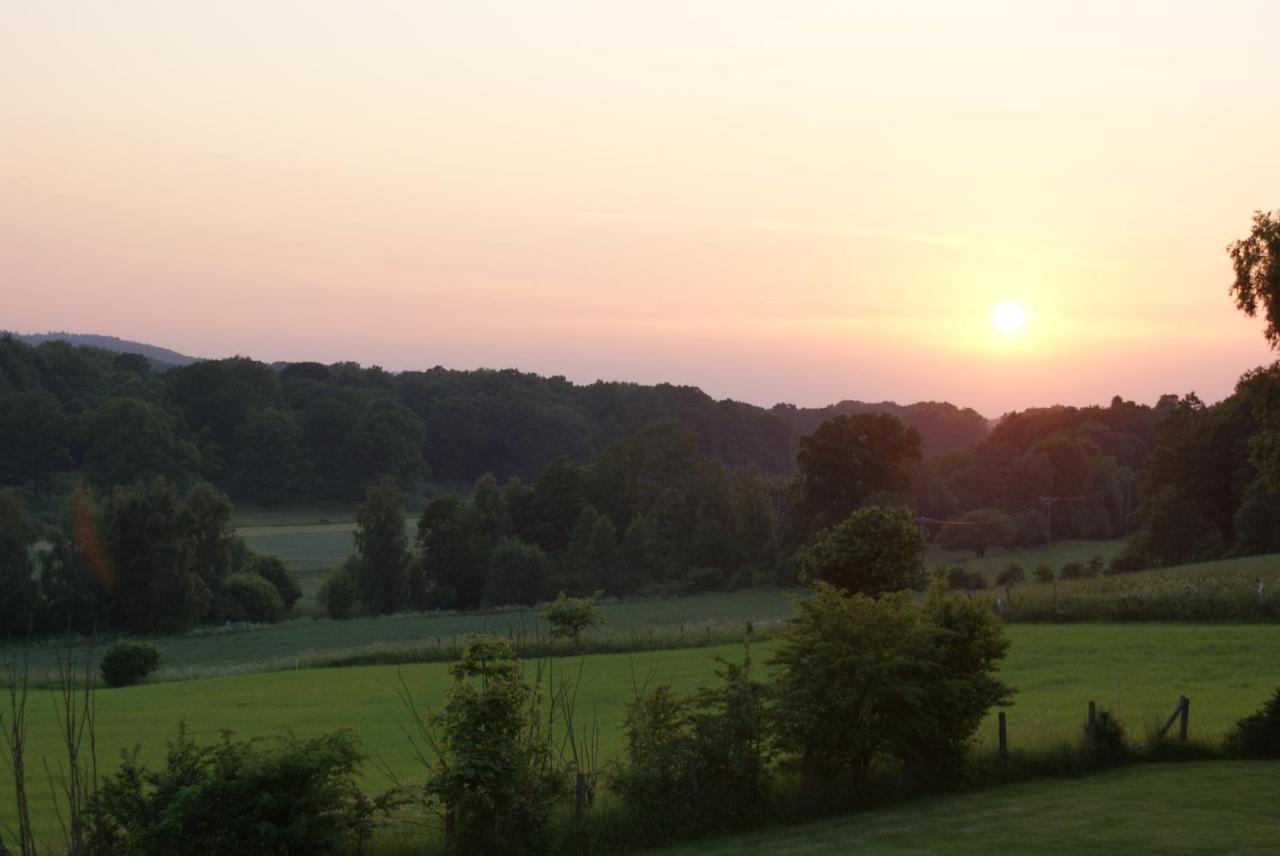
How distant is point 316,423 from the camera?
132375 mm

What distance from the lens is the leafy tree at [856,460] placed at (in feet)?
271

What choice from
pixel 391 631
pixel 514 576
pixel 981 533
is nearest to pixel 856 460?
pixel 981 533

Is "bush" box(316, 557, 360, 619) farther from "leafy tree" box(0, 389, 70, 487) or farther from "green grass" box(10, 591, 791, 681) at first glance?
"leafy tree" box(0, 389, 70, 487)

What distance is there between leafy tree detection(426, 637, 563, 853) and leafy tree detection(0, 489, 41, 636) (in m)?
60.9

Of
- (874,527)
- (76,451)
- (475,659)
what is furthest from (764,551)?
(475,659)

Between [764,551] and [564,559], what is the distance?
16.1 meters

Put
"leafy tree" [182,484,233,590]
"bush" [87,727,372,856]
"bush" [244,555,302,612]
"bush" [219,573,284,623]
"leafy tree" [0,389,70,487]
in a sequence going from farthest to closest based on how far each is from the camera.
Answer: "leafy tree" [0,389,70,487] < "bush" [244,555,302,612] < "leafy tree" [182,484,233,590] < "bush" [219,573,284,623] < "bush" [87,727,372,856]

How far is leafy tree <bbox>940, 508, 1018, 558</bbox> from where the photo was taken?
96250 mm

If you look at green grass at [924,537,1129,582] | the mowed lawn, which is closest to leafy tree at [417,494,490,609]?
green grass at [924,537,1129,582]

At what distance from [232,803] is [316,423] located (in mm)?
122221

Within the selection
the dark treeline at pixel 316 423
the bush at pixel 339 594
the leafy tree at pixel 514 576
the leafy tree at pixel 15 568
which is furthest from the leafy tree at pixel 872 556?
the dark treeline at pixel 316 423

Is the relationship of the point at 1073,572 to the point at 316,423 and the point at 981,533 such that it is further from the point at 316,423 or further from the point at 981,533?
the point at 316,423

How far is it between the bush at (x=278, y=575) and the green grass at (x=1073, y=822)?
7215 cm

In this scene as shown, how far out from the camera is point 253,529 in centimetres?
11519
